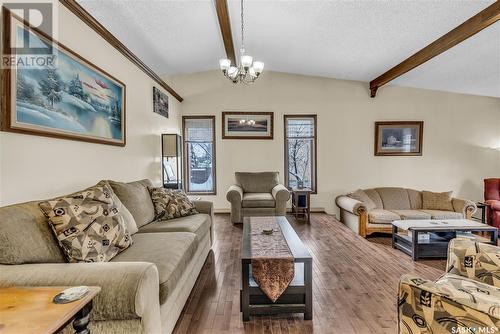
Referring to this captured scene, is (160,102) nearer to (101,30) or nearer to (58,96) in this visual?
(101,30)

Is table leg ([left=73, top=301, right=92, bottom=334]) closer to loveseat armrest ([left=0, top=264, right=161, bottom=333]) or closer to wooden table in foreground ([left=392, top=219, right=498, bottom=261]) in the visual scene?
loveseat armrest ([left=0, top=264, right=161, bottom=333])

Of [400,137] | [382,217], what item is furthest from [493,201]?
[382,217]

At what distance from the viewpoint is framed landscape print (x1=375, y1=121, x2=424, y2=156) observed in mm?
5641

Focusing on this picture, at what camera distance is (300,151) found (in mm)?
5898

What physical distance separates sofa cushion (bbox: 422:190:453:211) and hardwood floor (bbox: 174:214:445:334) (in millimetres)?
1283

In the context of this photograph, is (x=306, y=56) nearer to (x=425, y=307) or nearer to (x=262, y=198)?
(x=262, y=198)

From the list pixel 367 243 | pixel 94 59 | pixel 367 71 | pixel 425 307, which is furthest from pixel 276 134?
pixel 425 307

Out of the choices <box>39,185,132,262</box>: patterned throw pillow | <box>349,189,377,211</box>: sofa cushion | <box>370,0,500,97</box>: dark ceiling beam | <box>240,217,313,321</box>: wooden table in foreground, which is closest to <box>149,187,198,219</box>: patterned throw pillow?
<box>39,185,132,262</box>: patterned throw pillow

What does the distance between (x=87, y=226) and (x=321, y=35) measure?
145 inches

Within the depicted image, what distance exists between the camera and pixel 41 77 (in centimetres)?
197

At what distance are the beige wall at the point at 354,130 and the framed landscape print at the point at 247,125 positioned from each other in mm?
132

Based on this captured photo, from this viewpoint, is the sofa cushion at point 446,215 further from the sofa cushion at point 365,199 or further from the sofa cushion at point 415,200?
the sofa cushion at point 365,199

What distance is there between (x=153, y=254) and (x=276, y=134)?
4338mm

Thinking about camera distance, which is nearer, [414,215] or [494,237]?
[494,237]
